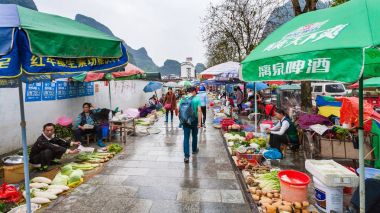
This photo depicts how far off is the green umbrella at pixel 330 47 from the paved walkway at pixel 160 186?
263 centimetres

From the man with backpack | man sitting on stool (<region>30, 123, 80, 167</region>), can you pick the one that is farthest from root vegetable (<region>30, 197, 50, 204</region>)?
the man with backpack

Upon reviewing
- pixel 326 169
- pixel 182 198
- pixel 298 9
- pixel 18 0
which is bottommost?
pixel 182 198

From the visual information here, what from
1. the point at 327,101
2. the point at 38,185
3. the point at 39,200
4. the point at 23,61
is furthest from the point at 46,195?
the point at 327,101

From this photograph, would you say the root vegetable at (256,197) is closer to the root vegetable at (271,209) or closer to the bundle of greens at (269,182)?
the bundle of greens at (269,182)

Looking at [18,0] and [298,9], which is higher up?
[18,0]

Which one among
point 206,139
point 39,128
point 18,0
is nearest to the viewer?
point 39,128

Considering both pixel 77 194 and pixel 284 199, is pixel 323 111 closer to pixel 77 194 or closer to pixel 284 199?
pixel 284 199

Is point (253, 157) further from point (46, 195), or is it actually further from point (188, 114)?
point (46, 195)

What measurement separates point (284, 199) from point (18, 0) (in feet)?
275

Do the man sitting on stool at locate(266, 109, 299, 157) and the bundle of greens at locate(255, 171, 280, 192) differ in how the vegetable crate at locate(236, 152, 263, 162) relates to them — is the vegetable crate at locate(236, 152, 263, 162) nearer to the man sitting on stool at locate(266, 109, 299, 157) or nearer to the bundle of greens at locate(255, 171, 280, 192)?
the man sitting on stool at locate(266, 109, 299, 157)

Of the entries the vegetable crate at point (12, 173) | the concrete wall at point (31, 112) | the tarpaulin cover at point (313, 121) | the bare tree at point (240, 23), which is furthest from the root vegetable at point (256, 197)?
the bare tree at point (240, 23)

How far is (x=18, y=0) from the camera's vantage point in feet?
225

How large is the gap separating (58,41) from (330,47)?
2691 mm

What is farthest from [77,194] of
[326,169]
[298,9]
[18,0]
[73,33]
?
[18,0]
